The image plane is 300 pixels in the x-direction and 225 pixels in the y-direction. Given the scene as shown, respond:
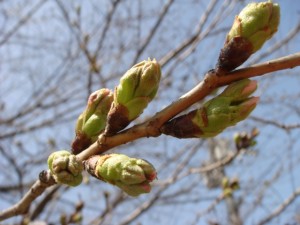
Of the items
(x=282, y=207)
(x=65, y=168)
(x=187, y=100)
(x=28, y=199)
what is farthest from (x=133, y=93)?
(x=282, y=207)

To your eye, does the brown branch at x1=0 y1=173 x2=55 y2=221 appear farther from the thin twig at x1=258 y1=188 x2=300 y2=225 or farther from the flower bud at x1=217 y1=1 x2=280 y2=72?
the thin twig at x1=258 y1=188 x2=300 y2=225

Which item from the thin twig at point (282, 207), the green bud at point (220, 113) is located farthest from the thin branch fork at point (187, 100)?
the thin twig at point (282, 207)

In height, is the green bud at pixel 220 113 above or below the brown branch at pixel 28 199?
below

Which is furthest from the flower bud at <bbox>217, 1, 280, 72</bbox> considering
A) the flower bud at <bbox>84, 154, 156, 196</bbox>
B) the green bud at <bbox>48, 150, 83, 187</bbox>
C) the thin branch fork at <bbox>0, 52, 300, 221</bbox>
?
the green bud at <bbox>48, 150, 83, 187</bbox>

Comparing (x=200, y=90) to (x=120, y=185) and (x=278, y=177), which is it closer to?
(x=120, y=185)

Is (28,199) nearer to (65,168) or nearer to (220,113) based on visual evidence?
(65,168)

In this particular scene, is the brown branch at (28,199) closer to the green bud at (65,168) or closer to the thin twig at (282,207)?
the green bud at (65,168)

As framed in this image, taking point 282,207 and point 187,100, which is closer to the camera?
point 187,100

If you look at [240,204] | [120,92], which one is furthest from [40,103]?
[240,204]
